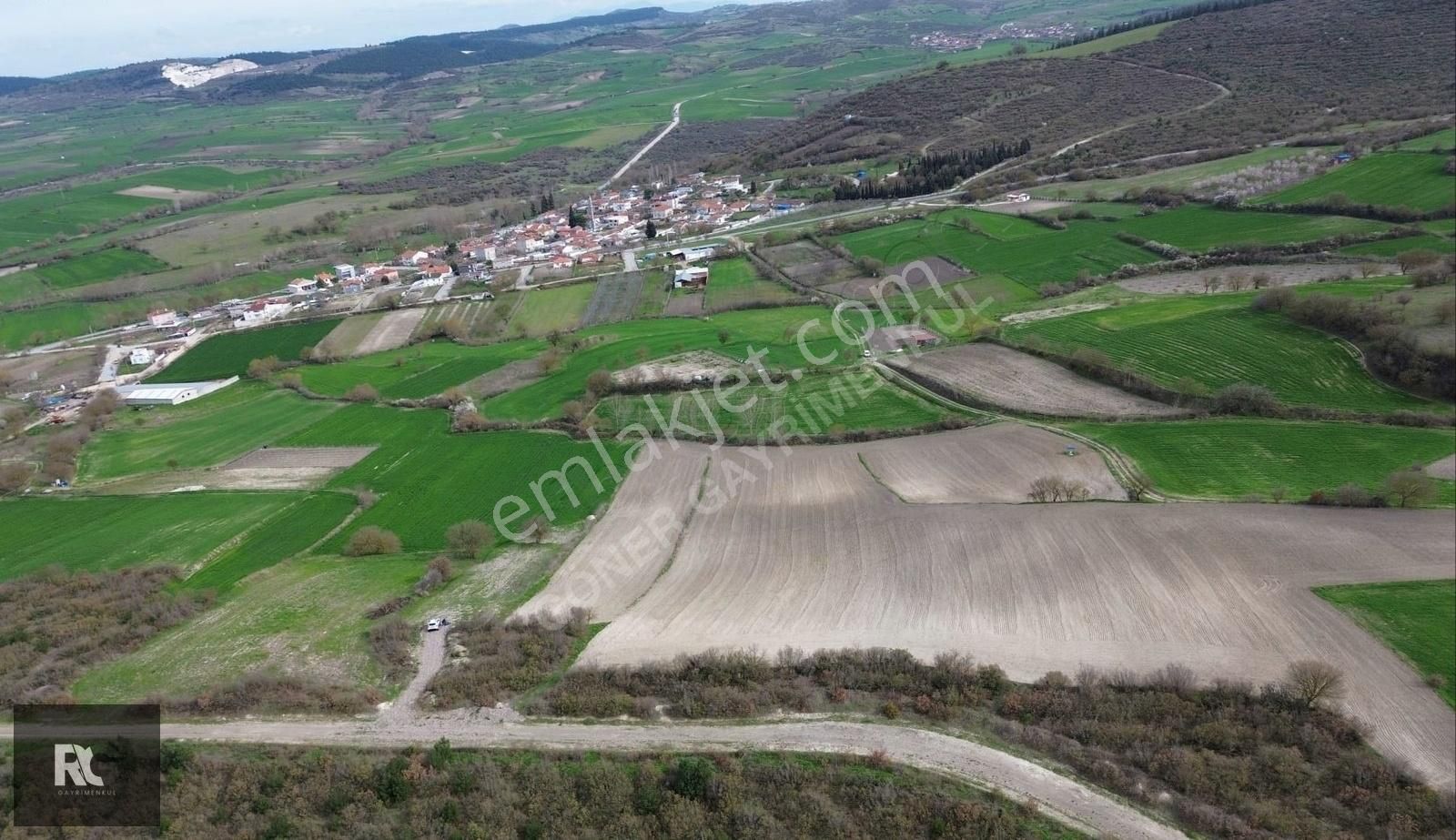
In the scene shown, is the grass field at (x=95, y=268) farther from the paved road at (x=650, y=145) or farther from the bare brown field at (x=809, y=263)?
the bare brown field at (x=809, y=263)

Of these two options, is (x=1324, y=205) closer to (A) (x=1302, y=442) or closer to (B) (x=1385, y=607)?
(A) (x=1302, y=442)

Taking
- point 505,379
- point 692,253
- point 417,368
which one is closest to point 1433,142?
point 692,253

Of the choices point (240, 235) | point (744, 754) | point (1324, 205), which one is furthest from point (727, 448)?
point (240, 235)

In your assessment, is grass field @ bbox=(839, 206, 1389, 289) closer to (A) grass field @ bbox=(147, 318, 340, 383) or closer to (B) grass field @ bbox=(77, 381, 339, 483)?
(B) grass field @ bbox=(77, 381, 339, 483)

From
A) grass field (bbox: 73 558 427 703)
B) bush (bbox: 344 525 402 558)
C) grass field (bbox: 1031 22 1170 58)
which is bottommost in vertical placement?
grass field (bbox: 73 558 427 703)

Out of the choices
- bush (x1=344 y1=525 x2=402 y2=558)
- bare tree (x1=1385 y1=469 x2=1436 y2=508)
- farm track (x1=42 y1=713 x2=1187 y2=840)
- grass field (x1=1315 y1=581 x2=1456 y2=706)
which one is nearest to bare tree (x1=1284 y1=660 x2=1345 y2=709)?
grass field (x1=1315 y1=581 x2=1456 y2=706)

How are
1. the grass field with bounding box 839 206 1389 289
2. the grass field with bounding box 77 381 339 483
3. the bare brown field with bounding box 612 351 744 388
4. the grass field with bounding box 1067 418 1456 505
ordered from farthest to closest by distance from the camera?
the grass field with bounding box 839 206 1389 289 → the bare brown field with bounding box 612 351 744 388 → the grass field with bounding box 77 381 339 483 → the grass field with bounding box 1067 418 1456 505
